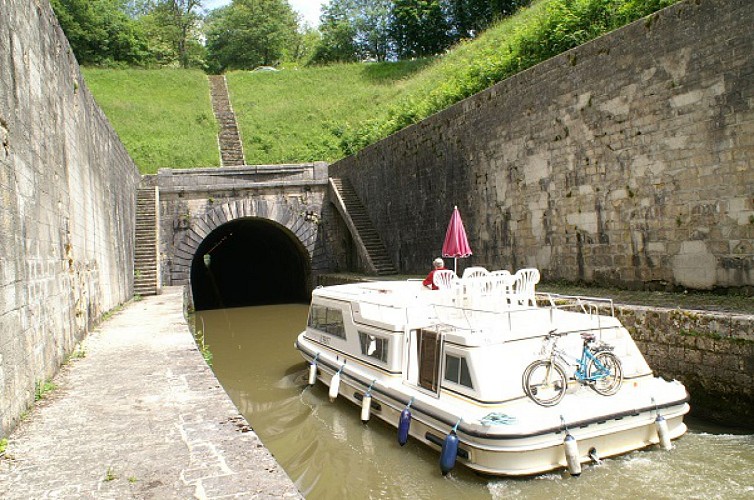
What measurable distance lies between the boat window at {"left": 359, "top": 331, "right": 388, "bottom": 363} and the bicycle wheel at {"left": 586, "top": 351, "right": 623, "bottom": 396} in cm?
242

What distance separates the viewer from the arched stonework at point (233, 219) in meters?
19.7

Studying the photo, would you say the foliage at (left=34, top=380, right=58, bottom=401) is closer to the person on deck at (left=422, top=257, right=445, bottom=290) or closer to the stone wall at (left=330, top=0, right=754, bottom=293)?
the person on deck at (left=422, top=257, right=445, bottom=290)

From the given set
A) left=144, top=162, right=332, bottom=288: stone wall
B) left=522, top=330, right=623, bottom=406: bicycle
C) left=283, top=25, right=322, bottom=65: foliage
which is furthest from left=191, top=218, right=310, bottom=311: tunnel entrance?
left=283, top=25, right=322, bottom=65: foliage

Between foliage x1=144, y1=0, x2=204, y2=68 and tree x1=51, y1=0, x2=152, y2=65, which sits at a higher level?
foliage x1=144, y1=0, x2=204, y2=68

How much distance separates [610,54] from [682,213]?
3004 mm

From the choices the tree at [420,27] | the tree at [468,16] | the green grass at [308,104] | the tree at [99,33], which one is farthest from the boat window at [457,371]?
the tree at [99,33]

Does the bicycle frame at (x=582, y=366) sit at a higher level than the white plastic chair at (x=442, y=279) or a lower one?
lower

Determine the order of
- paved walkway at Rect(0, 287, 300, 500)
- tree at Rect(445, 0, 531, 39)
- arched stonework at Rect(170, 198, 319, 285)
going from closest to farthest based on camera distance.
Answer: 1. paved walkway at Rect(0, 287, 300, 500)
2. arched stonework at Rect(170, 198, 319, 285)
3. tree at Rect(445, 0, 531, 39)

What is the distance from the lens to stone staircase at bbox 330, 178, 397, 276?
62.4ft

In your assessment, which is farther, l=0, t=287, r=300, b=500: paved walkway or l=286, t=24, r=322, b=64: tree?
l=286, t=24, r=322, b=64: tree

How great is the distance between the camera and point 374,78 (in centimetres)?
3800

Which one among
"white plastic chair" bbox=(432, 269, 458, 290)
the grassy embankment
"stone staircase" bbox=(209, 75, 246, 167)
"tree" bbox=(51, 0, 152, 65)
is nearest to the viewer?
"white plastic chair" bbox=(432, 269, 458, 290)

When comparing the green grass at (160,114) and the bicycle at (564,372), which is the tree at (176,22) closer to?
the green grass at (160,114)

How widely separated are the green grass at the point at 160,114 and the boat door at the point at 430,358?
22518mm
